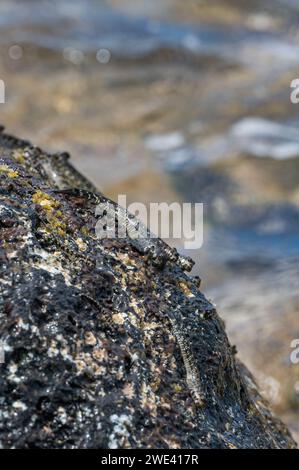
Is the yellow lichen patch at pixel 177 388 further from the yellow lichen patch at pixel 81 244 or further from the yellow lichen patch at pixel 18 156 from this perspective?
the yellow lichen patch at pixel 18 156

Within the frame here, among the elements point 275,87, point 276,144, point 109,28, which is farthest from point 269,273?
point 109,28

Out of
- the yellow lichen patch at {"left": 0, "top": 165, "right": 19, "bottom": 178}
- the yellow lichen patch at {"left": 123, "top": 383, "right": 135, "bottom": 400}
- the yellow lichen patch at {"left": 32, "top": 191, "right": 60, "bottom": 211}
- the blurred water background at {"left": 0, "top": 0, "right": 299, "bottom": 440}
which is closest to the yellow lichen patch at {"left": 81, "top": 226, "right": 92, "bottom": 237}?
the yellow lichen patch at {"left": 32, "top": 191, "right": 60, "bottom": 211}

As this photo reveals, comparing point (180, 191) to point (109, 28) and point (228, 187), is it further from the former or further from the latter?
point (109, 28)

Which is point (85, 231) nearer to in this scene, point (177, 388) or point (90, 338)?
point (90, 338)

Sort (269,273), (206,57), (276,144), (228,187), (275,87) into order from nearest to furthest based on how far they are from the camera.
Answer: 1. (269,273)
2. (228,187)
3. (276,144)
4. (275,87)
5. (206,57)

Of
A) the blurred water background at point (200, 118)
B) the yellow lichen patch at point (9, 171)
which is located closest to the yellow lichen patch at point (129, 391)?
the yellow lichen patch at point (9, 171)

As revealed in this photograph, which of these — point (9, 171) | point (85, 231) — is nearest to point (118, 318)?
point (85, 231)
